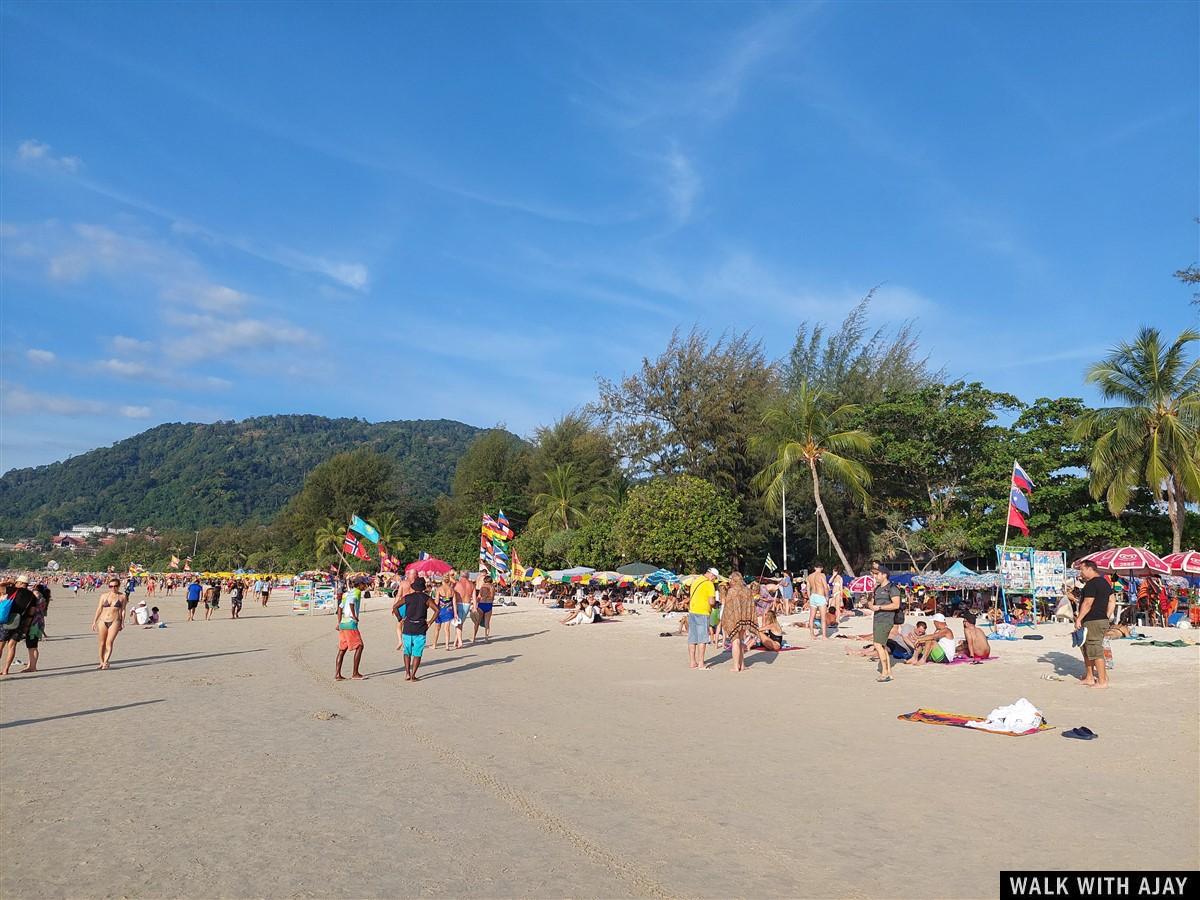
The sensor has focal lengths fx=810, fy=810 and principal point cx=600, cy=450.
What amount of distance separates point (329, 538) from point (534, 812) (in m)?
69.9

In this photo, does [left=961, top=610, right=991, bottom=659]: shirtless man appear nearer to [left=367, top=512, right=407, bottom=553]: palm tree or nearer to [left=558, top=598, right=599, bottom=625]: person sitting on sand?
[left=558, top=598, right=599, bottom=625]: person sitting on sand

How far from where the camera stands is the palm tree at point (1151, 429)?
26203 millimetres

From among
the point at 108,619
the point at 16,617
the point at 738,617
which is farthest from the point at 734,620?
the point at 16,617

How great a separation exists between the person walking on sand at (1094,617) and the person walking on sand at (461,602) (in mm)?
11398

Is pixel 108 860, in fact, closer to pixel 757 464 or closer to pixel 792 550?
pixel 757 464

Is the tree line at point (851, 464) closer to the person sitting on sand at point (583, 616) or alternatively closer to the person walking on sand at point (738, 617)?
the person sitting on sand at point (583, 616)

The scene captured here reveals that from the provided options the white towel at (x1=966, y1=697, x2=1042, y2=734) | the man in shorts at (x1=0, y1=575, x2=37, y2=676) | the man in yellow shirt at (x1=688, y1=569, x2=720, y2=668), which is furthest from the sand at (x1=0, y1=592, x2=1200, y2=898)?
the man in yellow shirt at (x1=688, y1=569, x2=720, y2=668)

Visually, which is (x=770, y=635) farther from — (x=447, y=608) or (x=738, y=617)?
(x=447, y=608)

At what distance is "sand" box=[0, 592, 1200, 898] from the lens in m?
4.46

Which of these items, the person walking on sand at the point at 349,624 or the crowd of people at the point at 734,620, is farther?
the person walking on sand at the point at 349,624

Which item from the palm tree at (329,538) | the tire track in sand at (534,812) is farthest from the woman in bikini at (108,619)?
the palm tree at (329,538)

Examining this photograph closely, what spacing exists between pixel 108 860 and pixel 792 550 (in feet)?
148

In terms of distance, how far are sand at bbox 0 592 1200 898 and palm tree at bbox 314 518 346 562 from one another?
61095 mm

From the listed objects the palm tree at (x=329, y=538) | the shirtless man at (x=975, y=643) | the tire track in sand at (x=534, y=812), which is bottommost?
the tire track in sand at (x=534, y=812)
